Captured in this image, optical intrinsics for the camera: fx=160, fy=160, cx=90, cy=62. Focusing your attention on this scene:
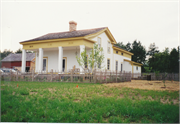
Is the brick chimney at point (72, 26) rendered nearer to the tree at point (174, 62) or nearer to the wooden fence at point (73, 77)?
the wooden fence at point (73, 77)

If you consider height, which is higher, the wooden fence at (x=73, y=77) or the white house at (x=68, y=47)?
the white house at (x=68, y=47)

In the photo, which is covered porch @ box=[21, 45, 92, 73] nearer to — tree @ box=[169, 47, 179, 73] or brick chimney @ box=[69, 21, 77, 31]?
brick chimney @ box=[69, 21, 77, 31]

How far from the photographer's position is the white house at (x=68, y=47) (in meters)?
19.5

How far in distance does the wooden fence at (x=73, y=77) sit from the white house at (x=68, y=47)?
9.05 feet

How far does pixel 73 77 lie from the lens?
15406mm

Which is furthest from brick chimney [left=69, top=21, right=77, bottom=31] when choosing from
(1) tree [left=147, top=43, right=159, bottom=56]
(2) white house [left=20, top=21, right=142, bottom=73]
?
(1) tree [left=147, top=43, right=159, bottom=56]

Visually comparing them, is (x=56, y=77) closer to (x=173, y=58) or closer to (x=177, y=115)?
(x=177, y=115)

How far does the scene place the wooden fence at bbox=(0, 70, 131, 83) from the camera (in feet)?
47.1

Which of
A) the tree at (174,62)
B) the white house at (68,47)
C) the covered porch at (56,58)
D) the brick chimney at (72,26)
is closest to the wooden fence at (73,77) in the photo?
the white house at (68,47)

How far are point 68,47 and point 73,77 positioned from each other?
6.32m

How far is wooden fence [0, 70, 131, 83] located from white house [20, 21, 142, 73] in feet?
9.05

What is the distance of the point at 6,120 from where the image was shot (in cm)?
492

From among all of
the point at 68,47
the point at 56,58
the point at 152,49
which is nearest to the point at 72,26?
the point at 68,47

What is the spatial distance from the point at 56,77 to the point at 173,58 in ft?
76.0
